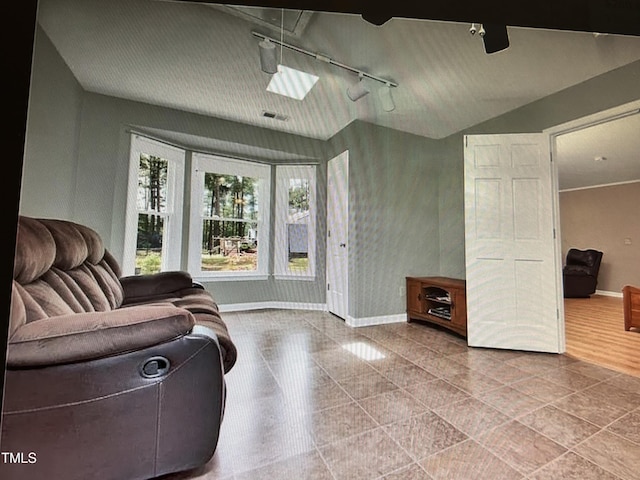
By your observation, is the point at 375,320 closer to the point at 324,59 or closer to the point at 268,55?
the point at 324,59

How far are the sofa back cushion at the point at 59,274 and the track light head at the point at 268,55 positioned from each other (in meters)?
1.56

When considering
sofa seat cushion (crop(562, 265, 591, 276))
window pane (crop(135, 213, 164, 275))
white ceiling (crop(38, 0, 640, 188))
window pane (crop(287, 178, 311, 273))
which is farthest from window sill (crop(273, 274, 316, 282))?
Result: sofa seat cushion (crop(562, 265, 591, 276))

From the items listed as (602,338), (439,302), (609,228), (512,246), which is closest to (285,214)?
(439,302)

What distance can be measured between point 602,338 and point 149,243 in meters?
4.66

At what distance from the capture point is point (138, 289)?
211cm

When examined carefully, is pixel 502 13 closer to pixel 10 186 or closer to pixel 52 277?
pixel 10 186

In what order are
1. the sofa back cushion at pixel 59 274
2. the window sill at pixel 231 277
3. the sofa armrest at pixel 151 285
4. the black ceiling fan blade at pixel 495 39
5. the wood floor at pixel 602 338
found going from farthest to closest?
the window sill at pixel 231 277 → the wood floor at pixel 602 338 → the sofa armrest at pixel 151 285 → the black ceiling fan blade at pixel 495 39 → the sofa back cushion at pixel 59 274

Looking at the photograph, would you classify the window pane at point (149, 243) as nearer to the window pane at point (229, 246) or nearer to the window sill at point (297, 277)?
the window pane at point (229, 246)

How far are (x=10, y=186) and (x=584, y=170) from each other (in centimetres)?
665

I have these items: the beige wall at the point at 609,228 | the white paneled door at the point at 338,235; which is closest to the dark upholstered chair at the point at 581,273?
the beige wall at the point at 609,228

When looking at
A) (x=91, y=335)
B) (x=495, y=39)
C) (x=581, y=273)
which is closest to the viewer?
(x=91, y=335)

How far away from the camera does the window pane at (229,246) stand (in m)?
3.57

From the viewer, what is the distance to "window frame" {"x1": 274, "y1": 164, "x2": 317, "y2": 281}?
12.9ft

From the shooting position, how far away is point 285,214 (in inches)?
156
